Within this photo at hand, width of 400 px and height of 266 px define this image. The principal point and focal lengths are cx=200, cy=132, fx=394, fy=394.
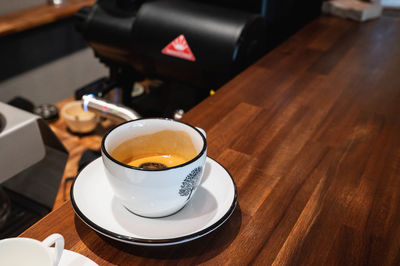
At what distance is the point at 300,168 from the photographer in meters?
0.60

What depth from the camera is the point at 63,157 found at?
3.42 ft

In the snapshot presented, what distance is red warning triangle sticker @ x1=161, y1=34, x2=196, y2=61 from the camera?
0.99 meters

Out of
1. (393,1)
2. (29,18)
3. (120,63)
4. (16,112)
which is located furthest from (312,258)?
(29,18)

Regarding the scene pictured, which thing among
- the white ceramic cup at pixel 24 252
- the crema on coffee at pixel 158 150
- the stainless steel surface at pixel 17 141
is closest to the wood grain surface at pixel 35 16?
the stainless steel surface at pixel 17 141

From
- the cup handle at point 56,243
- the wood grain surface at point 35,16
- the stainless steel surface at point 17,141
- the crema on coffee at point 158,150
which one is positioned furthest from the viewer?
the wood grain surface at point 35,16

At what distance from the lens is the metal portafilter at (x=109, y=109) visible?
23.6 inches

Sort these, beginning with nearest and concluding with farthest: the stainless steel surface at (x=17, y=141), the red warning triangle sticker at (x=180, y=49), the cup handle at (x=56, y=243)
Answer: the cup handle at (x=56, y=243), the stainless steel surface at (x=17, y=141), the red warning triangle sticker at (x=180, y=49)

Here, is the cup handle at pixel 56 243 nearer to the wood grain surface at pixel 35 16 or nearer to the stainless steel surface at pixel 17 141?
the stainless steel surface at pixel 17 141

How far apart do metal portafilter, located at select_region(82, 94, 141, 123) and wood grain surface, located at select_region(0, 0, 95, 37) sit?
128 cm

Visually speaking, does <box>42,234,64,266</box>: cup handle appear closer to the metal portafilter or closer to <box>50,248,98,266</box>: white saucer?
<box>50,248,98,266</box>: white saucer

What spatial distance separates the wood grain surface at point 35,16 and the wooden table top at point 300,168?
1246mm

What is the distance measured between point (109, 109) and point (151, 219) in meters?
0.22

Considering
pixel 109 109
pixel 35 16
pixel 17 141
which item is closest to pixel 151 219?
pixel 109 109

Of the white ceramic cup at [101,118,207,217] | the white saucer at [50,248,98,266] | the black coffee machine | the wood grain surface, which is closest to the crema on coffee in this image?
the white ceramic cup at [101,118,207,217]
